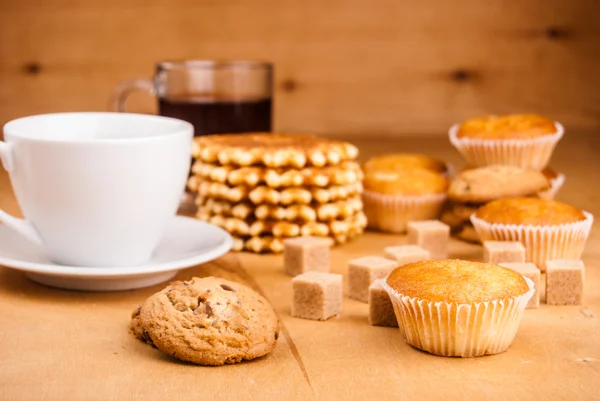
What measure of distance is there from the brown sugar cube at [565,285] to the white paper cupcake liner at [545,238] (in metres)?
0.14

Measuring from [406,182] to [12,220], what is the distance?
1.93 ft

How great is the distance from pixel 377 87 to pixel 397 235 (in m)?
0.79

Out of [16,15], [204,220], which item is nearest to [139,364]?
[204,220]

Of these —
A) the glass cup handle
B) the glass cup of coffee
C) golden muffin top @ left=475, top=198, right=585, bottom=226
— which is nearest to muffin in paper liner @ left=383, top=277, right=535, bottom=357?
golden muffin top @ left=475, top=198, right=585, bottom=226

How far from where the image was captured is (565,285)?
1.11 metres

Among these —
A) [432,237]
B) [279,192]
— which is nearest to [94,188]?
[279,192]

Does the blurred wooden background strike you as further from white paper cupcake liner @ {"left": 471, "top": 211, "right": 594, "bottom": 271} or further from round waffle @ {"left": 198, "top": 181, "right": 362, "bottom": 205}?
white paper cupcake liner @ {"left": 471, "top": 211, "right": 594, "bottom": 271}

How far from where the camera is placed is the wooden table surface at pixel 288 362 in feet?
2.78

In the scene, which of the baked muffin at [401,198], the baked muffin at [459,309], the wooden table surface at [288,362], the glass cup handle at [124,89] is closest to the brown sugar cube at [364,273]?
the wooden table surface at [288,362]

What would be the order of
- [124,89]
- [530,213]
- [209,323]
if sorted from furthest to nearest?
1. [124,89]
2. [530,213]
3. [209,323]

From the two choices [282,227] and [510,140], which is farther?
[510,140]

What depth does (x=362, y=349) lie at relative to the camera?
3.16 ft

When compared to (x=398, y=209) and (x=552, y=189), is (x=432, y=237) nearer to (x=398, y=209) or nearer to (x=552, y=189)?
(x=398, y=209)

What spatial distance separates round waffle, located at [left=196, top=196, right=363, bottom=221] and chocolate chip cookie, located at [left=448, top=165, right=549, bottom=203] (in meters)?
0.15
